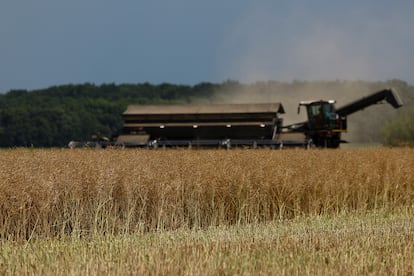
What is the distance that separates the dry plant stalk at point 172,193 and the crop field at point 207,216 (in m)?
0.02

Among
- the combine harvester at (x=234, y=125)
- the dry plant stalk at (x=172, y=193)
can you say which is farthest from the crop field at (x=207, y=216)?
the combine harvester at (x=234, y=125)

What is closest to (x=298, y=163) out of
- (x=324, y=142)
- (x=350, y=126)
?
(x=324, y=142)

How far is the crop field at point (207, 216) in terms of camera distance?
21.3 ft

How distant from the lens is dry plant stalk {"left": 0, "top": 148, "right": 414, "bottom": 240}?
934 cm

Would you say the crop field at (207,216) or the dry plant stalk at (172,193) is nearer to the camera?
the crop field at (207,216)

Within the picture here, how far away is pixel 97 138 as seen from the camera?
3353 centimetres

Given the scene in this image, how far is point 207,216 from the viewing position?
1071cm

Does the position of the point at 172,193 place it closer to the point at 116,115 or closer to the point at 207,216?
the point at 207,216

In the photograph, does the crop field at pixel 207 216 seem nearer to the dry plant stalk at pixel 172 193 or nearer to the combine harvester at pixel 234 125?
the dry plant stalk at pixel 172 193

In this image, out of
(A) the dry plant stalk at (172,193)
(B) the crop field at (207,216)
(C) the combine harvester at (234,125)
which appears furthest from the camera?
(C) the combine harvester at (234,125)

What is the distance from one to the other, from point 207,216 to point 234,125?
21.6m

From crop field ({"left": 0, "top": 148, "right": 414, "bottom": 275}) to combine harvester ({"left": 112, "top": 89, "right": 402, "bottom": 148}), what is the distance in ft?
54.0

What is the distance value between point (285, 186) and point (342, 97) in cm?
4412

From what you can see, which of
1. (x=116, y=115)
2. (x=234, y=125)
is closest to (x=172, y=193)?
(x=234, y=125)
